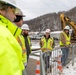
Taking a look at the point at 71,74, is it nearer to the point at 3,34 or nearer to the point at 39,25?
the point at 3,34

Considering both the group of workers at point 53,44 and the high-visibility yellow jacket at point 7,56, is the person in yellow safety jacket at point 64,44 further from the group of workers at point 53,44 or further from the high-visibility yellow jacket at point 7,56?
the high-visibility yellow jacket at point 7,56

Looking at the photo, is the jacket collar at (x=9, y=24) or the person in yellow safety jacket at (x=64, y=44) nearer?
the jacket collar at (x=9, y=24)

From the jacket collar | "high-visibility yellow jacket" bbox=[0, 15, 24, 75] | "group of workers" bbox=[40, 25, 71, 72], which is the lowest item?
"group of workers" bbox=[40, 25, 71, 72]

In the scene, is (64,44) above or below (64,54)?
above

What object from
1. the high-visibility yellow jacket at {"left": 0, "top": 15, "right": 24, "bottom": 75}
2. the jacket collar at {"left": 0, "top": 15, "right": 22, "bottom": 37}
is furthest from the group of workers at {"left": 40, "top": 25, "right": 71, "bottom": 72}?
the high-visibility yellow jacket at {"left": 0, "top": 15, "right": 24, "bottom": 75}

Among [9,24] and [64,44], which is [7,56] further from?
[64,44]

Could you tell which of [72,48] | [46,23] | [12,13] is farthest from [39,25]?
[12,13]

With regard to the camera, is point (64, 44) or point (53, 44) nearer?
point (53, 44)

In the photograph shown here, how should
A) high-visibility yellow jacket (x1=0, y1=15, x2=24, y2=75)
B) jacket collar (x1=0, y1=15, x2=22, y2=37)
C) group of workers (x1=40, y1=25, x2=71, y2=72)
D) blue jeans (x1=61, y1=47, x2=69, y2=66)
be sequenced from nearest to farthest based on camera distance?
high-visibility yellow jacket (x1=0, y1=15, x2=24, y2=75)
jacket collar (x1=0, y1=15, x2=22, y2=37)
group of workers (x1=40, y1=25, x2=71, y2=72)
blue jeans (x1=61, y1=47, x2=69, y2=66)

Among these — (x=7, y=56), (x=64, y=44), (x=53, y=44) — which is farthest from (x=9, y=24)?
(x=64, y=44)

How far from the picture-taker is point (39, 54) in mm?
6805

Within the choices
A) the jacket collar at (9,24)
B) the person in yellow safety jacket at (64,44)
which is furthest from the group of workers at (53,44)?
the jacket collar at (9,24)

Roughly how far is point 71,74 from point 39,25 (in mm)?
100769

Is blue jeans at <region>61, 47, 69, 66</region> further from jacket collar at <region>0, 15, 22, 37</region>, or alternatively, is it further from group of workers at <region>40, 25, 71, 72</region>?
jacket collar at <region>0, 15, 22, 37</region>
